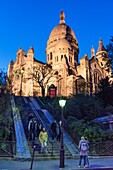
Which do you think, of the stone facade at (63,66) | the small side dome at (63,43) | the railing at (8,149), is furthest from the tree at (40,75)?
the railing at (8,149)

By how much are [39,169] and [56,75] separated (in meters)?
66.7

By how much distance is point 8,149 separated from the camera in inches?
667

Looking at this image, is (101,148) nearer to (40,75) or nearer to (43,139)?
(43,139)

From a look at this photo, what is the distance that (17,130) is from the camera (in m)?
21.1

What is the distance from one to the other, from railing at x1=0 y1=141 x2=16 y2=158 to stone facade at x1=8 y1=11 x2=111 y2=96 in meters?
52.2

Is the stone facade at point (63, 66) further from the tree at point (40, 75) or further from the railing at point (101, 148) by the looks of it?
the railing at point (101, 148)

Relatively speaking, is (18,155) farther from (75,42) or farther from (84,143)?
(75,42)

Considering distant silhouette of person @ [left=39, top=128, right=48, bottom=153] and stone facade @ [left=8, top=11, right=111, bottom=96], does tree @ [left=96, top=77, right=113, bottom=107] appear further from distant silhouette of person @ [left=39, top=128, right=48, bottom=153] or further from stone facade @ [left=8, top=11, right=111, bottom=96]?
stone facade @ [left=8, top=11, right=111, bottom=96]

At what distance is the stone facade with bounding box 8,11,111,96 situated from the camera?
251ft

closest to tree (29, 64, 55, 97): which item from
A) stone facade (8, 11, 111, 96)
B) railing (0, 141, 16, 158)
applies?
stone facade (8, 11, 111, 96)

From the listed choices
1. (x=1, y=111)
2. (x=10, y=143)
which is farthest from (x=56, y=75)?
(x=10, y=143)

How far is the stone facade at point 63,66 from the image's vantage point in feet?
251

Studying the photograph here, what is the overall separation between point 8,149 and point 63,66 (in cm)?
6565

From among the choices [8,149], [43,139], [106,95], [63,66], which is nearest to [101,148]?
[43,139]
